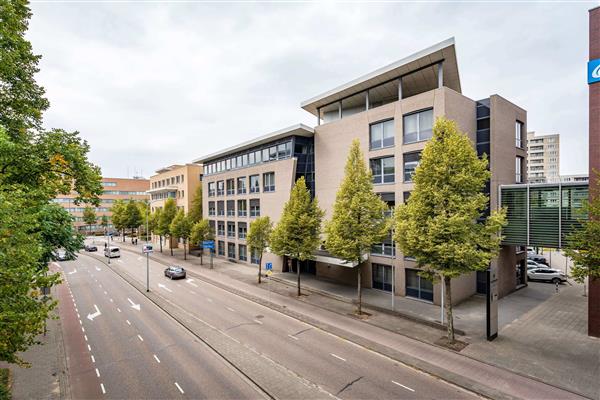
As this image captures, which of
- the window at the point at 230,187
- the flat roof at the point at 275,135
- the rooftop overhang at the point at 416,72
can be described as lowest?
the window at the point at 230,187

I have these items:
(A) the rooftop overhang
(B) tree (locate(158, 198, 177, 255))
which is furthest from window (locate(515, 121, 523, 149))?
(B) tree (locate(158, 198, 177, 255))

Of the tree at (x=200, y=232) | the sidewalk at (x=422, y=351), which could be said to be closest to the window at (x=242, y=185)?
the tree at (x=200, y=232)

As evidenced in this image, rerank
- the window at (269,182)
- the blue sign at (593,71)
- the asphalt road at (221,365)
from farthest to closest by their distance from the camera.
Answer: the window at (269,182) < the blue sign at (593,71) < the asphalt road at (221,365)

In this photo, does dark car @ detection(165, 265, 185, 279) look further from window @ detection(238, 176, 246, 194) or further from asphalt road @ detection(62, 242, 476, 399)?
window @ detection(238, 176, 246, 194)

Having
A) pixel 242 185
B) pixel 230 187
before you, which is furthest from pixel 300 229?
pixel 230 187

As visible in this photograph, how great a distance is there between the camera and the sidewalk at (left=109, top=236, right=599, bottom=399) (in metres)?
11.8

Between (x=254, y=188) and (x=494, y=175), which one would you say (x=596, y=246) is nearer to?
(x=494, y=175)

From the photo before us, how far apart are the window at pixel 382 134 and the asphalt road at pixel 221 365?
15339 millimetres

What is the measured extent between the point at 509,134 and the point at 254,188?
87.3ft

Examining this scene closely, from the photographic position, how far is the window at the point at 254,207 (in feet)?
121

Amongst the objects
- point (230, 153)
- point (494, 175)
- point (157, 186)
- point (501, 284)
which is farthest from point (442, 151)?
point (157, 186)

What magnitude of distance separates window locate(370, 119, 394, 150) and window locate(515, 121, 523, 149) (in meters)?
10.9

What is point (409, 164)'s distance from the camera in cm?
2289

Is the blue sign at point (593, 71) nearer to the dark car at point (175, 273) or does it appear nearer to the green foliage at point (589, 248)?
the green foliage at point (589, 248)
